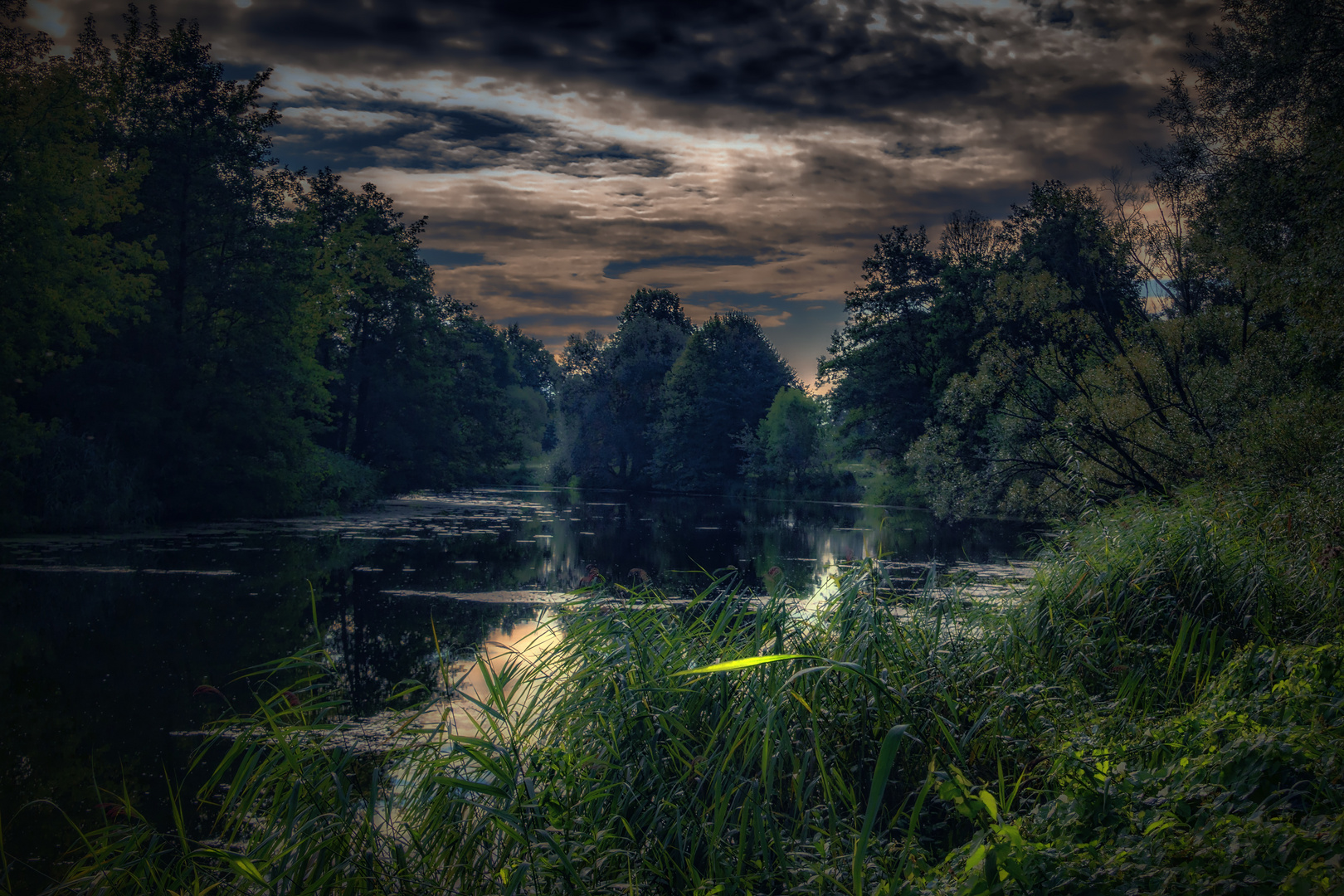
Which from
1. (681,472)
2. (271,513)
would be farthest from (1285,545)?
(681,472)

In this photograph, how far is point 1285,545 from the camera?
7.79 m

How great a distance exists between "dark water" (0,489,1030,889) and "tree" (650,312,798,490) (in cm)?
2403

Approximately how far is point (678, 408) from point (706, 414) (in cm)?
188

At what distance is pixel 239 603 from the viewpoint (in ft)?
39.2

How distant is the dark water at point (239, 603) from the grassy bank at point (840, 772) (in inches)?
47.7

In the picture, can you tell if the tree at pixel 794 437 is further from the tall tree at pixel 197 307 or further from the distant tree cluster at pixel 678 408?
the tall tree at pixel 197 307

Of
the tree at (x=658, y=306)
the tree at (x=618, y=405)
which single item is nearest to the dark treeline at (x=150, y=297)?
the tree at (x=618, y=405)

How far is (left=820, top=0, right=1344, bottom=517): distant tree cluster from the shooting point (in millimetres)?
11539

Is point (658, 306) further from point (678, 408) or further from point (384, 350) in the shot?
point (384, 350)

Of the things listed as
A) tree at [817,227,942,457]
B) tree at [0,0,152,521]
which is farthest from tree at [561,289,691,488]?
tree at [0,0,152,521]

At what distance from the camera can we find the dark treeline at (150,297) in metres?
18.3

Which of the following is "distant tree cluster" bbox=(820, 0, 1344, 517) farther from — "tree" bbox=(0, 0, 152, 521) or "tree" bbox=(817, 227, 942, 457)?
"tree" bbox=(0, 0, 152, 521)

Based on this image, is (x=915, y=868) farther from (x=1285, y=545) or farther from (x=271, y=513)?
(x=271, y=513)

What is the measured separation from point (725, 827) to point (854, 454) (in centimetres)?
3470
